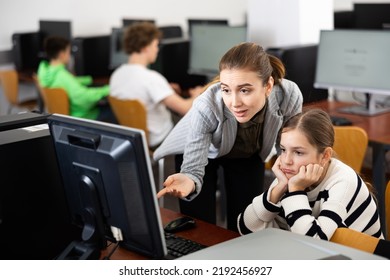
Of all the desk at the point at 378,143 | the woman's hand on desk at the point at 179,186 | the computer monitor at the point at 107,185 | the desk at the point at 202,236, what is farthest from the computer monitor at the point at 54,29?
the computer monitor at the point at 107,185

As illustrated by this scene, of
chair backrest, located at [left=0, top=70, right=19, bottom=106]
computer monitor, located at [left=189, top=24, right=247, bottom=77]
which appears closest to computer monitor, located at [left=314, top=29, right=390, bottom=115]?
computer monitor, located at [left=189, top=24, right=247, bottom=77]

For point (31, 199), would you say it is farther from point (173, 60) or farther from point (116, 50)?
point (116, 50)

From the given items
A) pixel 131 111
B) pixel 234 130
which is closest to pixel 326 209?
pixel 234 130

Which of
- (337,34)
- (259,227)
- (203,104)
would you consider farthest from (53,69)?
(259,227)

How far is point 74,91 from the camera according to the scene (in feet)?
14.7

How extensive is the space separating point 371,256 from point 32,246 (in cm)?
98

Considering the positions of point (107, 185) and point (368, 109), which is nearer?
point (107, 185)

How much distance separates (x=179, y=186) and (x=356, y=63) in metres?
2.02

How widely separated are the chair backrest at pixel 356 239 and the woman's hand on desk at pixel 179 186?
0.52 metres

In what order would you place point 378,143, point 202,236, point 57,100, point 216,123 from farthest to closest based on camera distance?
point 57,100 < point 378,143 < point 216,123 < point 202,236

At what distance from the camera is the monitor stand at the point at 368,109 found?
3535mm

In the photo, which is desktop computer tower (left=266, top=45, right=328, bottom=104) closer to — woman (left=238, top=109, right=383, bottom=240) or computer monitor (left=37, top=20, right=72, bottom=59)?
woman (left=238, top=109, right=383, bottom=240)

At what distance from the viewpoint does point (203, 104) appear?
2078 mm

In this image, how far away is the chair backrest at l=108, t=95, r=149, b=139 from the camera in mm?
3742
